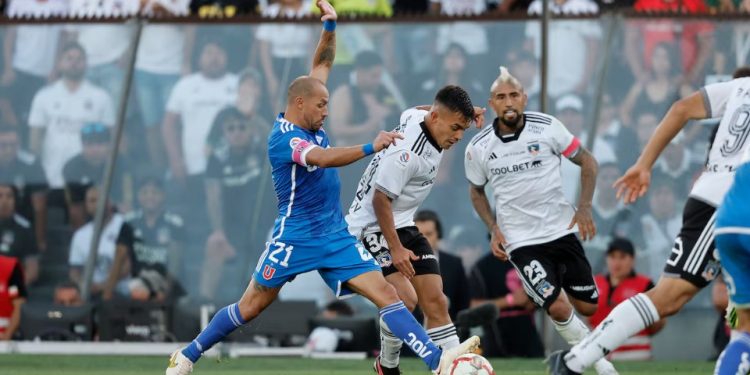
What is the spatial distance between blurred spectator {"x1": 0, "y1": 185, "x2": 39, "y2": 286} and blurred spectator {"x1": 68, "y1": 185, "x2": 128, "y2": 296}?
0.44 meters

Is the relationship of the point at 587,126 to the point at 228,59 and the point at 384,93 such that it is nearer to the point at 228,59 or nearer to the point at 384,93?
the point at 384,93

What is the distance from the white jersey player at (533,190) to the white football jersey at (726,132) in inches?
115

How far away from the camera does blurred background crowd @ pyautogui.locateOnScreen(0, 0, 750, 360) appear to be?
15.6m

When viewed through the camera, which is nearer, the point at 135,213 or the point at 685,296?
the point at 685,296

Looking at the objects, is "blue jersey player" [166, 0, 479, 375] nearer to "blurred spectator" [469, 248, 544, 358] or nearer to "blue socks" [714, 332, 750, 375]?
"blue socks" [714, 332, 750, 375]

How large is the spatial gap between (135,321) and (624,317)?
8.48m

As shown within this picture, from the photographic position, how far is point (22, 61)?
16719 mm

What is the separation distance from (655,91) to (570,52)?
976mm

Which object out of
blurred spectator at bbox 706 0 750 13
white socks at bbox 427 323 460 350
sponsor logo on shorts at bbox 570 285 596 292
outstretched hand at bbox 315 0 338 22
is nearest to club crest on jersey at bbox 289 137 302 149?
outstretched hand at bbox 315 0 338 22

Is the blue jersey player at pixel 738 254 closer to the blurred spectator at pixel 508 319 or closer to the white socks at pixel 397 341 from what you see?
the white socks at pixel 397 341

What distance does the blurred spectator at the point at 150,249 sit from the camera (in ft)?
52.6

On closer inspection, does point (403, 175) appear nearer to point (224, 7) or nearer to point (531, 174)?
point (531, 174)

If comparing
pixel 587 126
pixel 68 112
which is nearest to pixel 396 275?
pixel 587 126

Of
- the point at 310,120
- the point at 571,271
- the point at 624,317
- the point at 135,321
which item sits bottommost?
the point at 135,321
